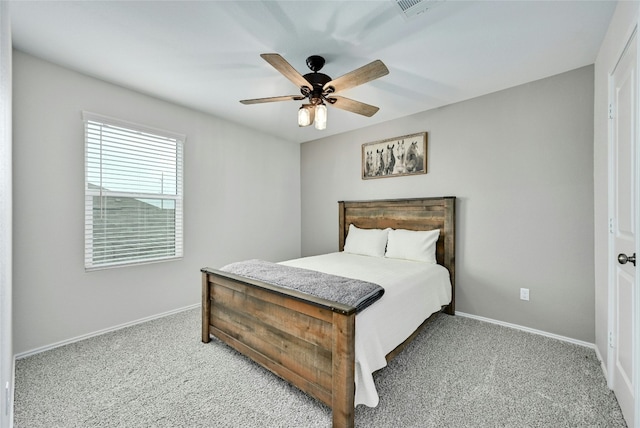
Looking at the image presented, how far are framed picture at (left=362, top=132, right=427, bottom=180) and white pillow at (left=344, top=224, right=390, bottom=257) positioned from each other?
0.80 m

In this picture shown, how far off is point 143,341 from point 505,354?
125 inches

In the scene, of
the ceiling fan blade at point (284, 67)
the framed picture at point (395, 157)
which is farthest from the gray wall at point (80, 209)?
the ceiling fan blade at point (284, 67)

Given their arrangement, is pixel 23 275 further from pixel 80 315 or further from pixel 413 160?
pixel 413 160

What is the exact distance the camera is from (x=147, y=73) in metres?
2.51

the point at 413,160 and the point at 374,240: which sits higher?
the point at 413,160

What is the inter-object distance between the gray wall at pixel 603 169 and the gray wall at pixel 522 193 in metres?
0.15

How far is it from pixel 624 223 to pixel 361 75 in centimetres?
185

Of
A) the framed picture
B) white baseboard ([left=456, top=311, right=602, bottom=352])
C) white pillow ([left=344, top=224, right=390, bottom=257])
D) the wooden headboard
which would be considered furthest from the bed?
the framed picture

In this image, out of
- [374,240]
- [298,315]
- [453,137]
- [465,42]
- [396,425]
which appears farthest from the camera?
[374,240]

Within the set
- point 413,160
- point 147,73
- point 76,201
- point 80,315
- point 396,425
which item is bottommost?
point 396,425

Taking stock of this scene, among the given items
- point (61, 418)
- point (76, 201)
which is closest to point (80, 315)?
point (76, 201)

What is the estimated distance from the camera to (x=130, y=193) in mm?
2836

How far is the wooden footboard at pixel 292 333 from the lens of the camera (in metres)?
1.47

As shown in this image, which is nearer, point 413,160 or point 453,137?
point 453,137
